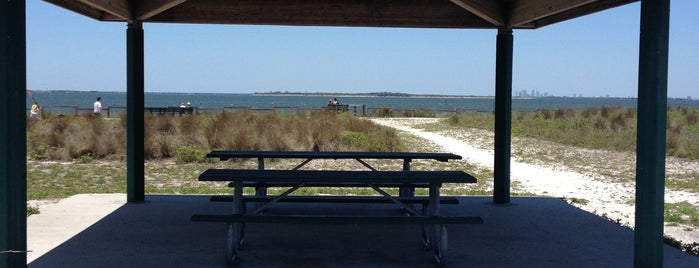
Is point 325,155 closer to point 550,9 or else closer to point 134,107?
point 134,107

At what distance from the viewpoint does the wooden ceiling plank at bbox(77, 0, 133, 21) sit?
7504mm

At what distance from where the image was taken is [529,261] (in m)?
6.21

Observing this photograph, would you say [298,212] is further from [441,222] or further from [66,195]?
[66,195]

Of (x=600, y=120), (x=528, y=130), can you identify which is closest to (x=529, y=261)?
(x=528, y=130)

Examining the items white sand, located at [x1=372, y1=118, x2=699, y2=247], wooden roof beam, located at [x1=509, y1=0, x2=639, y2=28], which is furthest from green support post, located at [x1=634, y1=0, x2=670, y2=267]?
white sand, located at [x1=372, y1=118, x2=699, y2=247]

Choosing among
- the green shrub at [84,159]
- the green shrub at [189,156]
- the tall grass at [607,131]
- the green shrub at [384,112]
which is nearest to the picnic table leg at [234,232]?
the green shrub at [189,156]

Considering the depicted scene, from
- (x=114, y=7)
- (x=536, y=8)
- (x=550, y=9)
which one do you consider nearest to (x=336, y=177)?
(x=550, y=9)

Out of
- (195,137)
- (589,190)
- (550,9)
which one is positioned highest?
(550,9)

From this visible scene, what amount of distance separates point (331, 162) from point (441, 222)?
32.0ft

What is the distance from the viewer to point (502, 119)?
366 inches

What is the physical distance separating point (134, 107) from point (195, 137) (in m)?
8.62

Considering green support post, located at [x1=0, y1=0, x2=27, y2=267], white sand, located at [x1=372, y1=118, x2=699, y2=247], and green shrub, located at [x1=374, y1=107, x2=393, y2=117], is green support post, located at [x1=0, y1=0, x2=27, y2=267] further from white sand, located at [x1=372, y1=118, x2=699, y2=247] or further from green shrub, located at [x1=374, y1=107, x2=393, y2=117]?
green shrub, located at [x1=374, y1=107, x2=393, y2=117]

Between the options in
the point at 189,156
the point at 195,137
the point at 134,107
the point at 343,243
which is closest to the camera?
the point at 343,243

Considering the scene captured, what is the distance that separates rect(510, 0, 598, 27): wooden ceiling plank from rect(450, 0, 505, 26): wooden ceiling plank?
0.49ft
